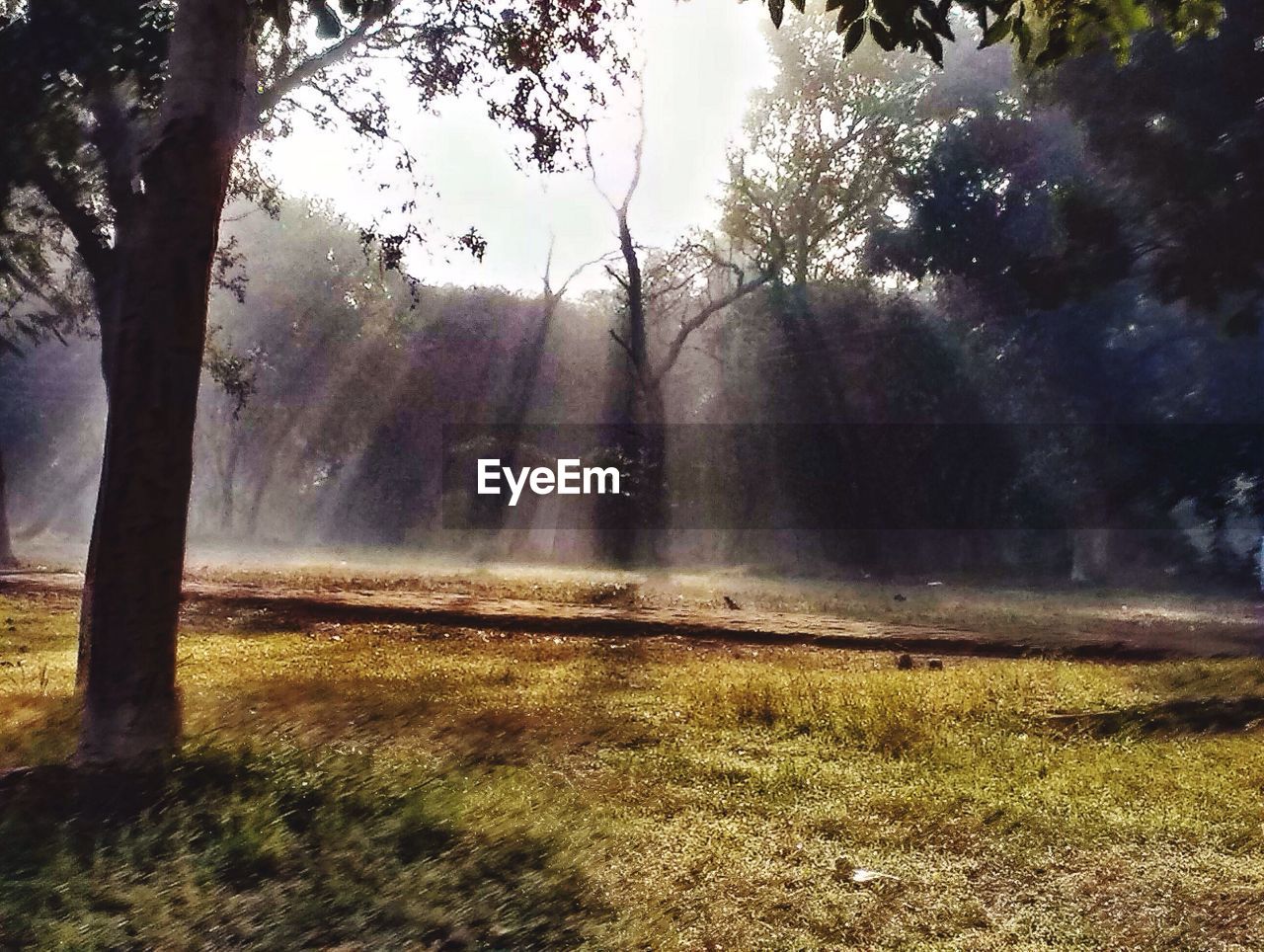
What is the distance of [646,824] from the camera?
18.3ft

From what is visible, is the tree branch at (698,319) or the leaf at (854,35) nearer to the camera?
the leaf at (854,35)

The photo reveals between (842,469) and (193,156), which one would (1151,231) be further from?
(842,469)

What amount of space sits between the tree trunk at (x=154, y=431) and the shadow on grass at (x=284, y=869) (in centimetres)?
46

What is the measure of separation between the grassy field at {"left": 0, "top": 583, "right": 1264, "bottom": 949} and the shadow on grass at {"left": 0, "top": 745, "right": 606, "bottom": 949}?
13 millimetres

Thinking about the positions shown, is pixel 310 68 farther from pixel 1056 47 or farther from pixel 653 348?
pixel 653 348

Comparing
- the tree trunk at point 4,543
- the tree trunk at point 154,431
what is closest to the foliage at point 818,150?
the tree trunk at point 4,543

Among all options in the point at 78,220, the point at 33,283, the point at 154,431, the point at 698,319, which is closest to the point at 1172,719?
the point at 154,431

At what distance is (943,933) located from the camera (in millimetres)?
4344

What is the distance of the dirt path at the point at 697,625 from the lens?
12906mm

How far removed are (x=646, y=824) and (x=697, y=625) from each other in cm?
781

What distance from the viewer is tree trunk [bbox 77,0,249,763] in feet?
18.2

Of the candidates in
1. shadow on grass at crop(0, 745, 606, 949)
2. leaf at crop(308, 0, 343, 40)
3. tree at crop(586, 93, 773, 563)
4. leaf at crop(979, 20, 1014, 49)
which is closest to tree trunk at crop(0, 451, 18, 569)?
tree at crop(586, 93, 773, 563)

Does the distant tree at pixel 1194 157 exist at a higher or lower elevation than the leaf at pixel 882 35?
higher

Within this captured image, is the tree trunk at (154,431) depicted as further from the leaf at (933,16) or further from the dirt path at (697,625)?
the dirt path at (697,625)
